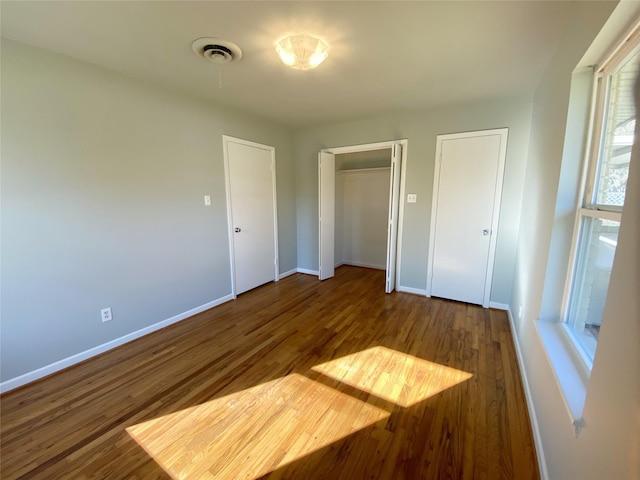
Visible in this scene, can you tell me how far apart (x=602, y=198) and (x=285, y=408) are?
203 cm

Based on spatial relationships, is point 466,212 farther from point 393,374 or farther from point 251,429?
point 251,429

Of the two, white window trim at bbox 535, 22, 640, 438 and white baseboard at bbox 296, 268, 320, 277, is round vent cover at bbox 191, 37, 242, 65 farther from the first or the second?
white baseboard at bbox 296, 268, 320, 277

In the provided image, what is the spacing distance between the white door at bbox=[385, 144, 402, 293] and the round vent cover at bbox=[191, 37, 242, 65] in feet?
6.81

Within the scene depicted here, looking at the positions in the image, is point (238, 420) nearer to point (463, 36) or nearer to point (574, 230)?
point (574, 230)

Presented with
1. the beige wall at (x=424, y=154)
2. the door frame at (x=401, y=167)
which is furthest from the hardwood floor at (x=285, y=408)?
the door frame at (x=401, y=167)

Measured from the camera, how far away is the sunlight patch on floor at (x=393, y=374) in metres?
1.76

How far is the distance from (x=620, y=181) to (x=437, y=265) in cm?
231

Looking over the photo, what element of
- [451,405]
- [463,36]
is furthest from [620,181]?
[451,405]

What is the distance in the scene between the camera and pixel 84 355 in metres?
2.14

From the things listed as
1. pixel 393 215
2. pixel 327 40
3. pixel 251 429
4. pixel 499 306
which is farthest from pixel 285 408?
pixel 499 306

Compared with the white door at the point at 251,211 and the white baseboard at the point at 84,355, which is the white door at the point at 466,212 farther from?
the white baseboard at the point at 84,355

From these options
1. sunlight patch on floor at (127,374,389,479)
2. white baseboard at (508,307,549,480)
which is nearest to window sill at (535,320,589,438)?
white baseboard at (508,307,549,480)

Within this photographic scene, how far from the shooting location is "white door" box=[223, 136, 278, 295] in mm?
3242

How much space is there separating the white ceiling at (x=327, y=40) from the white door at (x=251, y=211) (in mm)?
819
